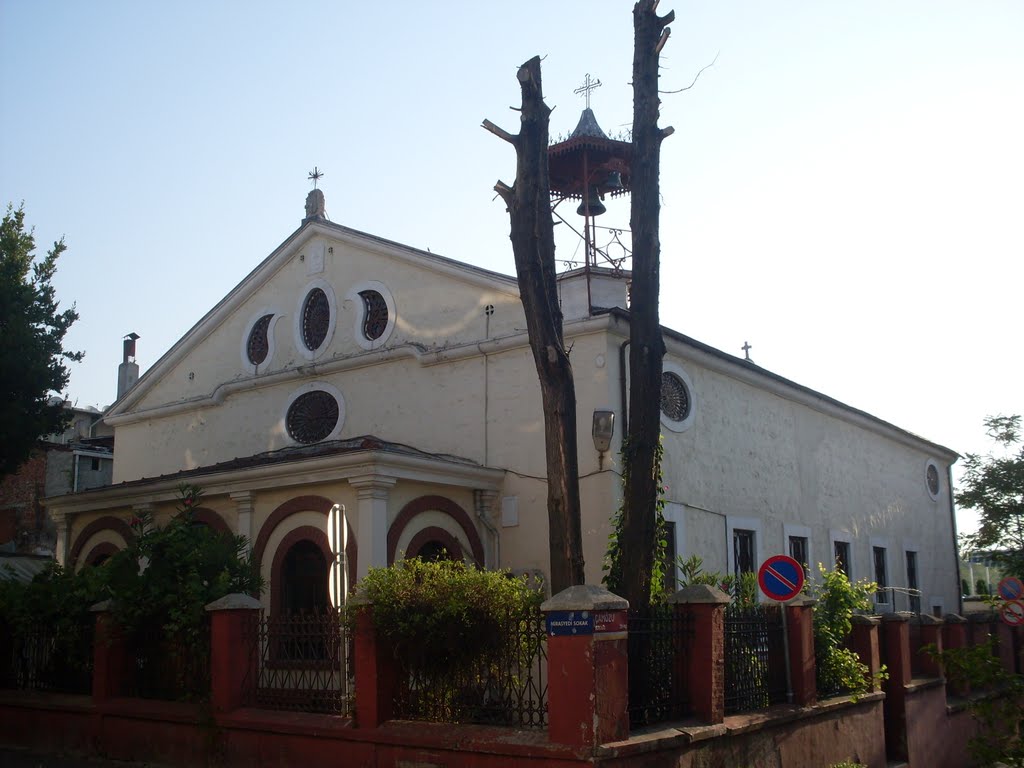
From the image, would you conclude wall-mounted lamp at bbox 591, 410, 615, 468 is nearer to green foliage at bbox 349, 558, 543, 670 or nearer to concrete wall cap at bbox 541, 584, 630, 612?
green foliage at bbox 349, 558, 543, 670

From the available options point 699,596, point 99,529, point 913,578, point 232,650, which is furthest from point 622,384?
point 913,578

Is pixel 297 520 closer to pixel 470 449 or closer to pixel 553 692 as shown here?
pixel 470 449

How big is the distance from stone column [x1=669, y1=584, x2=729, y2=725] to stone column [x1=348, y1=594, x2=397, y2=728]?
2.85 metres

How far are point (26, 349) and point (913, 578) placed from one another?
19.9 metres

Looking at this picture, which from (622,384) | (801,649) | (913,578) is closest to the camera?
(801,649)

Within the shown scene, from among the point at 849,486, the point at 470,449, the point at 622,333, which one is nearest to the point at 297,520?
the point at 470,449

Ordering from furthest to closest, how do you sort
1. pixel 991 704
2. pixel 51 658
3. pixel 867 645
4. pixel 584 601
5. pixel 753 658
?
pixel 51 658 → pixel 867 645 → pixel 753 658 → pixel 991 704 → pixel 584 601

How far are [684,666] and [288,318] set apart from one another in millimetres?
11131

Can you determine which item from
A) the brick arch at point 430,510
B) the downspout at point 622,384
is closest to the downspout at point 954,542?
the downspout at point 622,384

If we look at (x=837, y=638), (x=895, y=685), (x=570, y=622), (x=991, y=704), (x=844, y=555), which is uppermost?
(x=844, y=555)

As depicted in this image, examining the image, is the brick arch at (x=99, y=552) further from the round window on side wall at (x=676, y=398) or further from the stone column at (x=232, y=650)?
the round window on side wall at (x=676, y=398)

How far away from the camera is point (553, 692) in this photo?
26.3 feet

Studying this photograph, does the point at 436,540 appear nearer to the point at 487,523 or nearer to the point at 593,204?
the point at 487,523

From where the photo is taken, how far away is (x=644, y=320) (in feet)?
36.2
